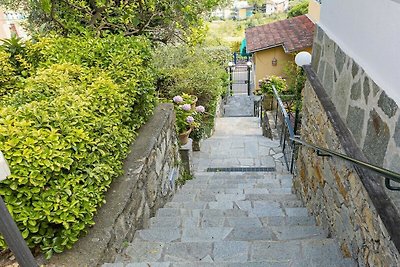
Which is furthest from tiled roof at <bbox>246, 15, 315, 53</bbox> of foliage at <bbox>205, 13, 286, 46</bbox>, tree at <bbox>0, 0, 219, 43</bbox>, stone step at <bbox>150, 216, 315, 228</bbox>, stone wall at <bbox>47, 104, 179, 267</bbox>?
stone step at <bbox>150, 216, 315, 228</bbox>

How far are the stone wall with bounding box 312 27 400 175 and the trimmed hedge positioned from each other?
1681 millimetres

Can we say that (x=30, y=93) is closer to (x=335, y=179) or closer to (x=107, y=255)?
(x=107, y=255)

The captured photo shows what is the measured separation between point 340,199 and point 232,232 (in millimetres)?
886

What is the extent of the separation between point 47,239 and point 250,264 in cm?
119

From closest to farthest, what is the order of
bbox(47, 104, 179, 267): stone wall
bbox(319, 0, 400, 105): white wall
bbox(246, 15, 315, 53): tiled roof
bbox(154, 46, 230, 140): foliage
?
bbox(319, 0, 400, 105): white wall → bbox(47, 104, 179, 267): stone wall → bbox(154, 46, 230, 140): foliage → bbox(246, 15, 315, 53): tiled roof

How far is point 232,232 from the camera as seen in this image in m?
2.80

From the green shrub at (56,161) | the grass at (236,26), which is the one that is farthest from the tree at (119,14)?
the grass at (236,26)

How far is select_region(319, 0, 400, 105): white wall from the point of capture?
169 centimetres

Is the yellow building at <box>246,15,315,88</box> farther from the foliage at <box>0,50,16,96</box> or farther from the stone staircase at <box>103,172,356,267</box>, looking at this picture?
the foliage at <box>0,50,16,96</box>

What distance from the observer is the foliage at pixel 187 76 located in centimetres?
866

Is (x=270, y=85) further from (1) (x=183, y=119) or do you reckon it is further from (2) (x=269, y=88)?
(1) (x=183, y=119)

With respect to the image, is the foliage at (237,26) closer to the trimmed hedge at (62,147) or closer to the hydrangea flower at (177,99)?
the hydrangea flower at (177,99)

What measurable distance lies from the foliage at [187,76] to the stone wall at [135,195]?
13.2 ft

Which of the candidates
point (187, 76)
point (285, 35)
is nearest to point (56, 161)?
point (187, 76)
